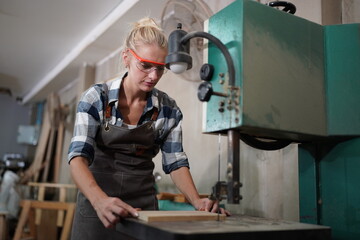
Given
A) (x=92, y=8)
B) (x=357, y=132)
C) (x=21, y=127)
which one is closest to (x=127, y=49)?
(x=357, y=132)

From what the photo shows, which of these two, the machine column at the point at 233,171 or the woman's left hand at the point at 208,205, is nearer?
the machine column at the point at 233,171

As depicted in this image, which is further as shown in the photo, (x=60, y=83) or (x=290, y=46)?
(x=60, y=83)

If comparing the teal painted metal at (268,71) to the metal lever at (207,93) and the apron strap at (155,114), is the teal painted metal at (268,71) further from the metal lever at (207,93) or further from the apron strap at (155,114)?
the apron strap at (155,114)

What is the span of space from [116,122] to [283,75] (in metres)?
0.73

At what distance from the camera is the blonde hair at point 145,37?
1432 mm

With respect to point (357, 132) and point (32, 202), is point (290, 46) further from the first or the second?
point (32, 202)

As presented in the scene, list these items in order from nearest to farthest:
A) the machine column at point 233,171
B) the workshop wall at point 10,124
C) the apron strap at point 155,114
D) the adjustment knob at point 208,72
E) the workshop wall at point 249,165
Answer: the machine column at point 233,171
the adjustment knob at point 208,72
the apron strap at point 155,114
the workshop wall at point 249,165
the workshop wall at point 10,124

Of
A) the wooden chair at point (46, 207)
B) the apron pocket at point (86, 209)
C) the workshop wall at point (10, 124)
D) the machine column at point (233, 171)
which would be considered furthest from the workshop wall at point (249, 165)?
the workshop wall at point (10, 124)

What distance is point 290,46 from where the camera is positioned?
1.02 meters

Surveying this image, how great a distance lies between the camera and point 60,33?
4062 mm

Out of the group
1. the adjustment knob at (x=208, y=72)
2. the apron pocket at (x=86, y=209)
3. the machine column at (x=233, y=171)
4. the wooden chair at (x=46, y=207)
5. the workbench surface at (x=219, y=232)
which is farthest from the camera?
the wooden chair at (x=46, y=207)

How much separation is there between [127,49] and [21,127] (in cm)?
628

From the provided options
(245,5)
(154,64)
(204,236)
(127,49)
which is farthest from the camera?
(127,49)

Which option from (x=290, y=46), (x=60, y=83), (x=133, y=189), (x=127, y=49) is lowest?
(x=133, y=189)
